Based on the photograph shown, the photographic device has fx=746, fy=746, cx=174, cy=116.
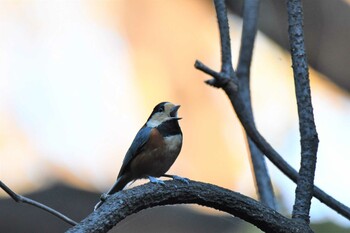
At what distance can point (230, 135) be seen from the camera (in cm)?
333

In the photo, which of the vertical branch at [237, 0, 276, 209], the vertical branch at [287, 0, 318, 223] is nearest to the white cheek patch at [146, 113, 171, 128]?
the vertical branch at [237, 0, 276, 209]

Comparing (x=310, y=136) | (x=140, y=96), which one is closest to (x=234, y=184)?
(x=140, y=96)

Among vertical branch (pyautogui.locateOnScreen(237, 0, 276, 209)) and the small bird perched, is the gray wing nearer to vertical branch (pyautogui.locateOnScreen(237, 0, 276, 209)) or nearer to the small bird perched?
the small bird perched

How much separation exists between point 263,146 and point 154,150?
0.28 m

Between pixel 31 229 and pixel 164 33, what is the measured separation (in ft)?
3.43

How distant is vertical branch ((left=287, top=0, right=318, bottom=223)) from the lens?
1.50 meters

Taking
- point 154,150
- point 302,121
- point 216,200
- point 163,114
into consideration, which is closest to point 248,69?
point 163,114

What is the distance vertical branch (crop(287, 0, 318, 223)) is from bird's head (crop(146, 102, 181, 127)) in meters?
0.50

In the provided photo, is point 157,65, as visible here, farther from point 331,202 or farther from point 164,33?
point 331,202

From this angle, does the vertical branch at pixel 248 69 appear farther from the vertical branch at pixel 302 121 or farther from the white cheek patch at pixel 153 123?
the vertical branch at pixel 302 121

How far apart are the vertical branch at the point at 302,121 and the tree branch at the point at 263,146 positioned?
0.78ft

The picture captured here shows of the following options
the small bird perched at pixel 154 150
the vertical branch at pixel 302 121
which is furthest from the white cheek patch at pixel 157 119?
the vertical branch at pixel 302 121

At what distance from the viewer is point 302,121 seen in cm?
156

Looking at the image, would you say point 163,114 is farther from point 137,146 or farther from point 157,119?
point 137,146
